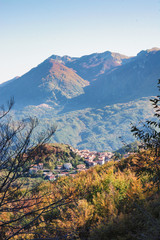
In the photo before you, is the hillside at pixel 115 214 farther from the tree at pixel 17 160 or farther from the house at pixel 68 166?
the house at pixel 68 166

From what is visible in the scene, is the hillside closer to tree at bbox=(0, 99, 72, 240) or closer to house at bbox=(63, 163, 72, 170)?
tree at bbox=(0, 99, 72, 240)

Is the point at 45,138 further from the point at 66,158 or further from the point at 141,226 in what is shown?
the point at 66,158

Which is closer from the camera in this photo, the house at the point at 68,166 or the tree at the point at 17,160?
the tree at the point at 17,160

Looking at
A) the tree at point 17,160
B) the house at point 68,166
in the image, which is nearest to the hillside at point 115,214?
the tree at point 17,160

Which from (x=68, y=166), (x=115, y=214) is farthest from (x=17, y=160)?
(x=68, y=166)

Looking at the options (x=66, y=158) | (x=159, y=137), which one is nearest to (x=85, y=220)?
(x=159, y=137)

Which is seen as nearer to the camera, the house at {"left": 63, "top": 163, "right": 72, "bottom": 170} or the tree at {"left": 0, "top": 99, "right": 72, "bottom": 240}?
the tree at {"left": 0, "top": 99, "right": 72, "bottom": 240}

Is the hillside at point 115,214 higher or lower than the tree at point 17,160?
lower

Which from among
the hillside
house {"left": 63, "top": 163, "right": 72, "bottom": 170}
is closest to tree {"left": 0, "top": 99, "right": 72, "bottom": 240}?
the hillside

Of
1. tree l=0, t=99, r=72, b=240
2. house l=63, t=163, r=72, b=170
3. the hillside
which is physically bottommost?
house l=63, t=163, r=72, b=170

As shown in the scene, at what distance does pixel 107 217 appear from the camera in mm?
5469

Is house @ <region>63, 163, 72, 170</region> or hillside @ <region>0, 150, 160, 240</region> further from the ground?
hillside @ <region>0, 150, 160, 240</region>

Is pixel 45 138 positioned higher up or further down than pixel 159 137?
higher up

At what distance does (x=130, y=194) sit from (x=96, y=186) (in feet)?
6.96
